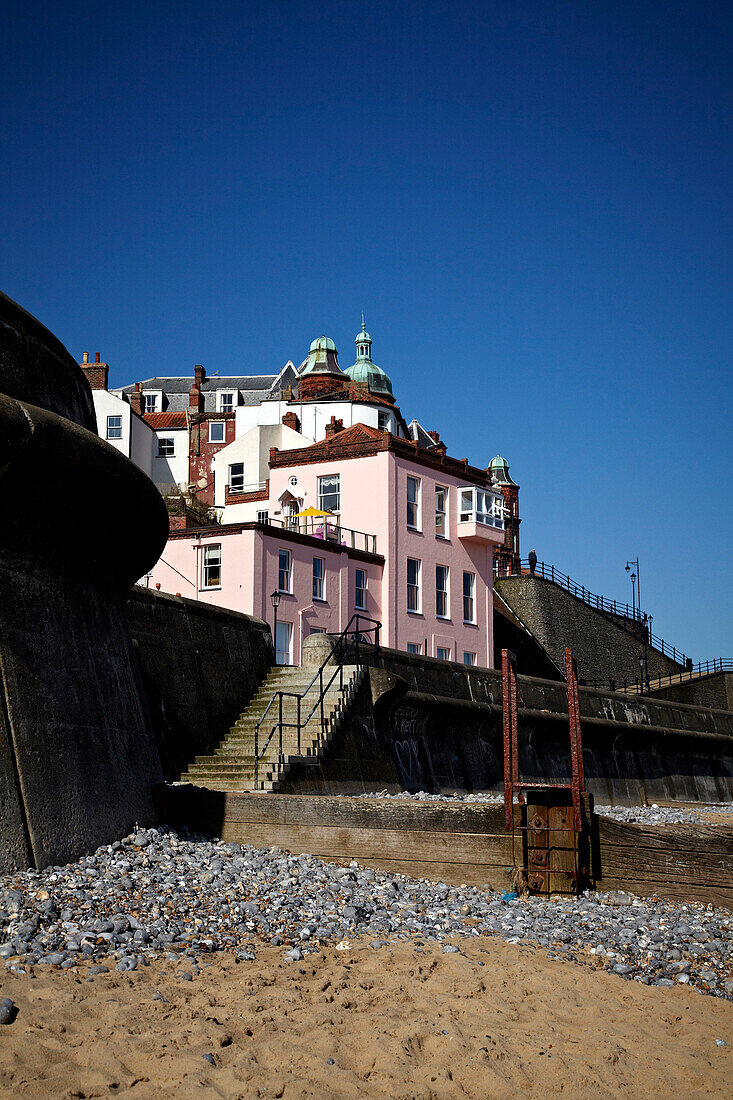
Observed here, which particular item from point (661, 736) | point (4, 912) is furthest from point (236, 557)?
point (4, 912)

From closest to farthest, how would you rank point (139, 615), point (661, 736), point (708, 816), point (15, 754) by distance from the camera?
point (15, 754)
point (139, 615)
point (708, 816)
point (661, 736)

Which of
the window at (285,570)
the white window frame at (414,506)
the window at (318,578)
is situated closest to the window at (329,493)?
the white window frame at (414,506)

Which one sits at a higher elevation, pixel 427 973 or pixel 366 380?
pixel 366 380

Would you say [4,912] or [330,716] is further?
[330,716]

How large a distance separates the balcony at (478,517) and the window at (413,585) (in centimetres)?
266

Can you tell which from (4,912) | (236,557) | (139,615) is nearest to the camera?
(4,912)

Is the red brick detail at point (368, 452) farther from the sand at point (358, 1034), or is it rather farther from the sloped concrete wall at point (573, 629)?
the sand at point (358, 1034)

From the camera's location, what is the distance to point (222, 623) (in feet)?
50.9

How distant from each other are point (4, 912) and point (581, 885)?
4685 mm

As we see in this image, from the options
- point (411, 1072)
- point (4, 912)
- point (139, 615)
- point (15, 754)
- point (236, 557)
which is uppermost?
point (236, 557)

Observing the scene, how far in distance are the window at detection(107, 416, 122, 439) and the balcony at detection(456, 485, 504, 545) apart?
23.1 m

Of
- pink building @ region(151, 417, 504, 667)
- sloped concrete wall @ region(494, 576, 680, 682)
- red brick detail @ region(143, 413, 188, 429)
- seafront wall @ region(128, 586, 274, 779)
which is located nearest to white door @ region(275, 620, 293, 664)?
pink building @ region(151, 417, 504, 667)

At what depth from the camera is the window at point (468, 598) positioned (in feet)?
127

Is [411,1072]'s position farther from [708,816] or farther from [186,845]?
[708,816]
